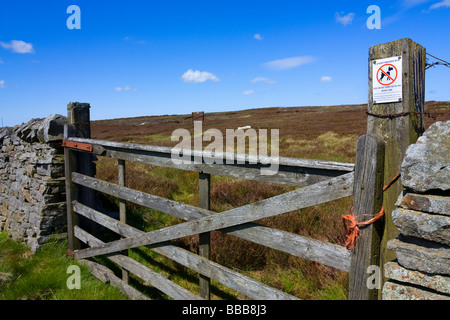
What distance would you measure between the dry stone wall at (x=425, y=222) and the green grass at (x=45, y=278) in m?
3.25

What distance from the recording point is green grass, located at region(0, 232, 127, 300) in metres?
3.88

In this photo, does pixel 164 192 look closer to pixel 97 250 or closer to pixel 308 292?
pixel 97 250

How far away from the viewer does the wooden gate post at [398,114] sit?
2.08 meters

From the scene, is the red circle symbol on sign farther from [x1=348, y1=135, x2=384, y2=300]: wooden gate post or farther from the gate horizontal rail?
the gate horizontal rail

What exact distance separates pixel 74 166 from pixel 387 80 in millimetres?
4749

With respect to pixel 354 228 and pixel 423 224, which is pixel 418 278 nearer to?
pixel 423 224

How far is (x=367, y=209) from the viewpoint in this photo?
2.11 metres

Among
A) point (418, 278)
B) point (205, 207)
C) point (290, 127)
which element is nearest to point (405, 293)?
point (418, 278)

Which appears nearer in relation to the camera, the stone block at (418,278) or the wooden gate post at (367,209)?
the stone block at (418,278)

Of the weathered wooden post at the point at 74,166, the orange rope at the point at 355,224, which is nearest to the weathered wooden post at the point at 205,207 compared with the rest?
the orange rope at the point at 355,224

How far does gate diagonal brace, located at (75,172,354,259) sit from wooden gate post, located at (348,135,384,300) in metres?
0.08

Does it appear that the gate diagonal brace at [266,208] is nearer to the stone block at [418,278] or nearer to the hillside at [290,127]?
the stone block at [418,278]
